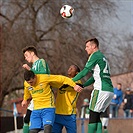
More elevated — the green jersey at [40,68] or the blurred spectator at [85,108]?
the green jersey at [40,68]

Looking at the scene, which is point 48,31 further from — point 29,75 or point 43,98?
point 29,75

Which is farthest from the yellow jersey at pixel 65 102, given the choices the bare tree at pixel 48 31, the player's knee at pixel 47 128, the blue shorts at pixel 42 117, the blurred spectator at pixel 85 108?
the bare tree at pixel 48 31

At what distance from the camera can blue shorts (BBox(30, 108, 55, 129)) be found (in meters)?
9.38

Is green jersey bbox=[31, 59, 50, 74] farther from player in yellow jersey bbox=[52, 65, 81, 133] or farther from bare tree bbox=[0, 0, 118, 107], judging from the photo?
bare tree bbox=[0, 0, 118, 107]

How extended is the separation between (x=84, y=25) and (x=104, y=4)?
1772 mm

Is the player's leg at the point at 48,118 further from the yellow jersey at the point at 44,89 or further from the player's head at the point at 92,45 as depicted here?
the player's head at the point at 92,45

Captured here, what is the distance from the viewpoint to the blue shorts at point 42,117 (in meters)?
9.38

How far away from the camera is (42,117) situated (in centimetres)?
948

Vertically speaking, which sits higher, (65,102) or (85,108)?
(65,102)

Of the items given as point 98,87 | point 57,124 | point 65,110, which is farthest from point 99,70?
point 57,124

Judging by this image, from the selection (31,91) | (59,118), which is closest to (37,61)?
(31,91)

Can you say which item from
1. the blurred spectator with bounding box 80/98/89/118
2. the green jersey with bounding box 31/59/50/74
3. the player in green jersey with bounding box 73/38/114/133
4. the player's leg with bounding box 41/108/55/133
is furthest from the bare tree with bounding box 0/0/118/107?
the player in green jersey with bounding box 73/38/114/133

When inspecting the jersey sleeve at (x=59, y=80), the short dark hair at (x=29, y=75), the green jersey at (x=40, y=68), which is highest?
the green jersey at (x=40, y=68)

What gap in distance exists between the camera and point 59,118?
10055 mm
